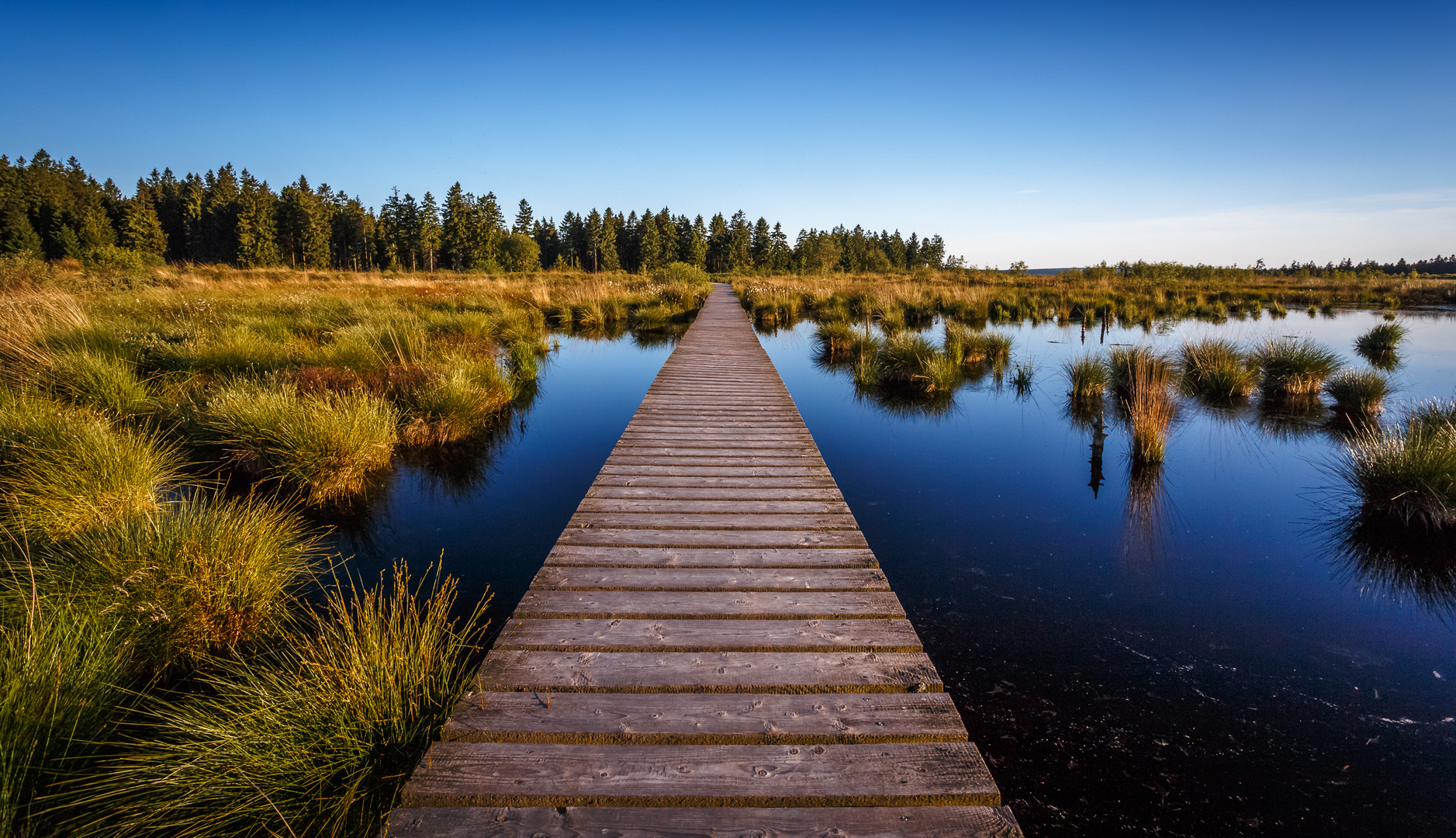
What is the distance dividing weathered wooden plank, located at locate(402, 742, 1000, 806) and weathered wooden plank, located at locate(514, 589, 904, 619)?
0.81 meters

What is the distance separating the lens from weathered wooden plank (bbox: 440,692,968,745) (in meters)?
2.02

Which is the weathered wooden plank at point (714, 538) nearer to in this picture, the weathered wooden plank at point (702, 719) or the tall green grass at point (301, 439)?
the weathered wooden plank at point (702, 719)

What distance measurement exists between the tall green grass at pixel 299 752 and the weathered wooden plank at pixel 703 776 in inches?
11.2

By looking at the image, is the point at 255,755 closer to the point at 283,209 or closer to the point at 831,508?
the point at 831,508

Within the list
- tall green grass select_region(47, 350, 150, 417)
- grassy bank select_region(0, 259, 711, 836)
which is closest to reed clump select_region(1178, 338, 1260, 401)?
grassy bank select_region(0, 259, 711, 836)

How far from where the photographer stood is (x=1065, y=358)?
41.8 feet

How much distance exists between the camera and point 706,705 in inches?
85.9

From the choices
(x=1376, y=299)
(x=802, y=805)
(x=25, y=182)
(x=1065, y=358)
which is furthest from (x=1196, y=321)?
(x=25, y=182)

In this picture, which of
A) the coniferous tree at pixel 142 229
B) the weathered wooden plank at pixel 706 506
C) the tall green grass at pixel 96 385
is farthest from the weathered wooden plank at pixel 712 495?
the coniferous tree at pixel 142 229

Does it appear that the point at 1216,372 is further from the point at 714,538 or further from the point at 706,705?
the point at 706,705

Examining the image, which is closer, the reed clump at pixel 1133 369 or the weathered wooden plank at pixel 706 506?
the weathered wooden plank at pixel 706 506

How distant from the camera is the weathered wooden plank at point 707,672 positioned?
89.9 inches

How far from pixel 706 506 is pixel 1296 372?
412 inches

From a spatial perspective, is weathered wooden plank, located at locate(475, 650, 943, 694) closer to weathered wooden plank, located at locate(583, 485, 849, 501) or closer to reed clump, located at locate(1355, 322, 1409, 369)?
weathered wooden plank, located at locate(583, 485, 849, 501)
